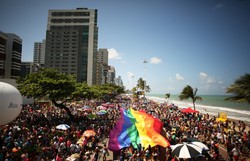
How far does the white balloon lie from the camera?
48.3ft

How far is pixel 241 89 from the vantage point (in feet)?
43.0

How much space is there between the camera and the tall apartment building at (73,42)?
119438 millimetres

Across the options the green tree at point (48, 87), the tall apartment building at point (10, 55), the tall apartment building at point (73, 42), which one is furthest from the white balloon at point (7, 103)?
the tall apartment building at point (73, 42)

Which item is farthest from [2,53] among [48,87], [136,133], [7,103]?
[136,133]

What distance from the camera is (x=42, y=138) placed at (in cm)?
1717

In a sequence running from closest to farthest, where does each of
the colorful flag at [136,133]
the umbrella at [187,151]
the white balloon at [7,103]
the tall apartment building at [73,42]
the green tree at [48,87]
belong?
1. the umbrella at [187,151]
2. the colorful flag at [136,133]
3. the white balloon at [7,103]
4. the green tree at [48,87]
5. the tall apartment building at [73,42]

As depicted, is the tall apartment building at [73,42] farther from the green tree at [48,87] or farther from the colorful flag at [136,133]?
the colorful flag at [136,133]

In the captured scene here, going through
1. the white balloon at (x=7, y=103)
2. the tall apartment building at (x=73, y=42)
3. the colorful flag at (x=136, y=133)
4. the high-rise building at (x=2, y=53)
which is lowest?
the colorful flag at (x=136, y=133)

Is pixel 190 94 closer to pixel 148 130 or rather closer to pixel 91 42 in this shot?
pixel 148 130

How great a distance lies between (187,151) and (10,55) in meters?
62.4

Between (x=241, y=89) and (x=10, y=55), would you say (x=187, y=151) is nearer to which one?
(x=241, y=89)

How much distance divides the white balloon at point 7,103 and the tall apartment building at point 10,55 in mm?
43397

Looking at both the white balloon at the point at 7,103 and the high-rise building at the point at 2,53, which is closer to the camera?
the white balloon at the point at 7,103

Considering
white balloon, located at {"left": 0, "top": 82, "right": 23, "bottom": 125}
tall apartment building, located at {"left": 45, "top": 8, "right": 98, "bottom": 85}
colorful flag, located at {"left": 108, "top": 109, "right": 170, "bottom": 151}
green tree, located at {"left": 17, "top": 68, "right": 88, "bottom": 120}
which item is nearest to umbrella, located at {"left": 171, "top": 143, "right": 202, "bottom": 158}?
colorful flag, located at {"left": 108, "top": 109, "right": 170, "bottom": 151}
